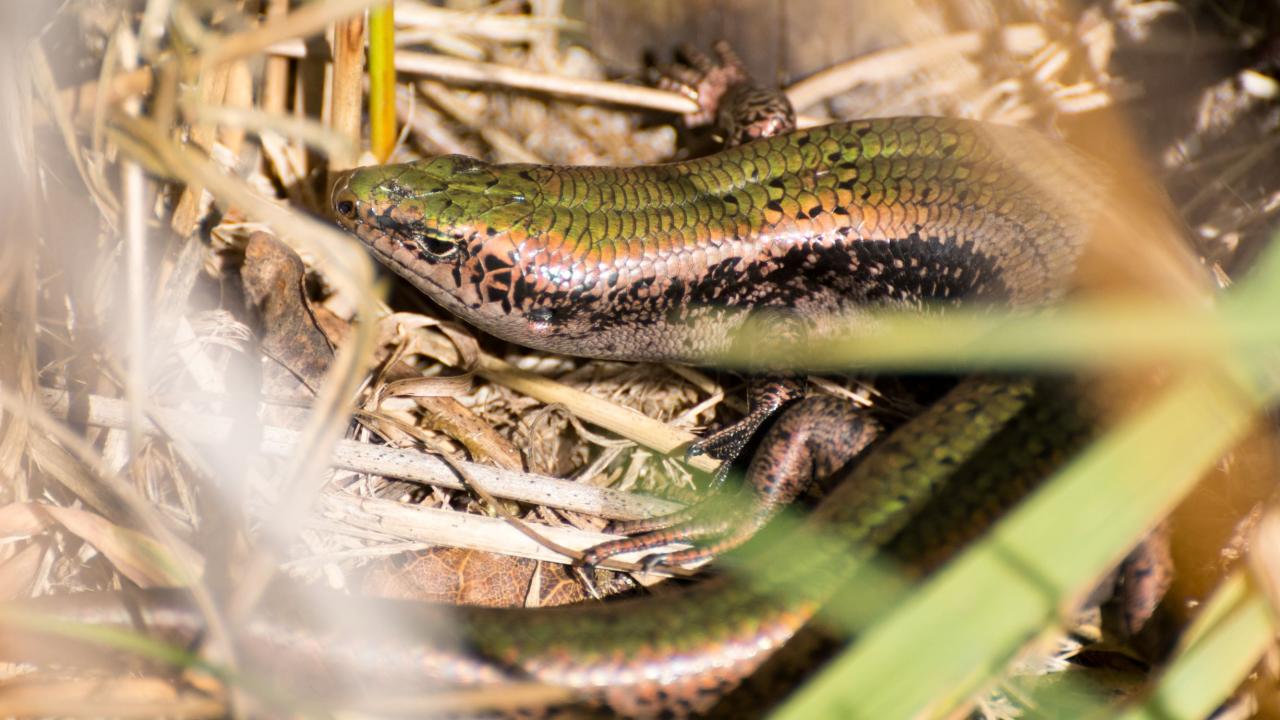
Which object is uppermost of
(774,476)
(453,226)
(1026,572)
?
(453,226)

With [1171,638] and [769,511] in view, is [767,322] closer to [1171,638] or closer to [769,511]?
[769,511]

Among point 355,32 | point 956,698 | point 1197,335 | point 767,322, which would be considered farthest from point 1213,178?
point 355,32

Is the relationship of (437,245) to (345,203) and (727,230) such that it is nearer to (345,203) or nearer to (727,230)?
(345,203)

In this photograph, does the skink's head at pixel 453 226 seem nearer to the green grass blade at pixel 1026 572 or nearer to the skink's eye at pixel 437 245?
the skink's eye at pixel 437 245

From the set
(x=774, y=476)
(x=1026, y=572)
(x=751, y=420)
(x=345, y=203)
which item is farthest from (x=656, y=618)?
(x=345, y=203)

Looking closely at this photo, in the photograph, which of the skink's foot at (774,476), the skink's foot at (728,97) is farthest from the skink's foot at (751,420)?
the skink's foot at (728,97)

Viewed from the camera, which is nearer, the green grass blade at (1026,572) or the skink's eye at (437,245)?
the green grass blade at (1026,572)
